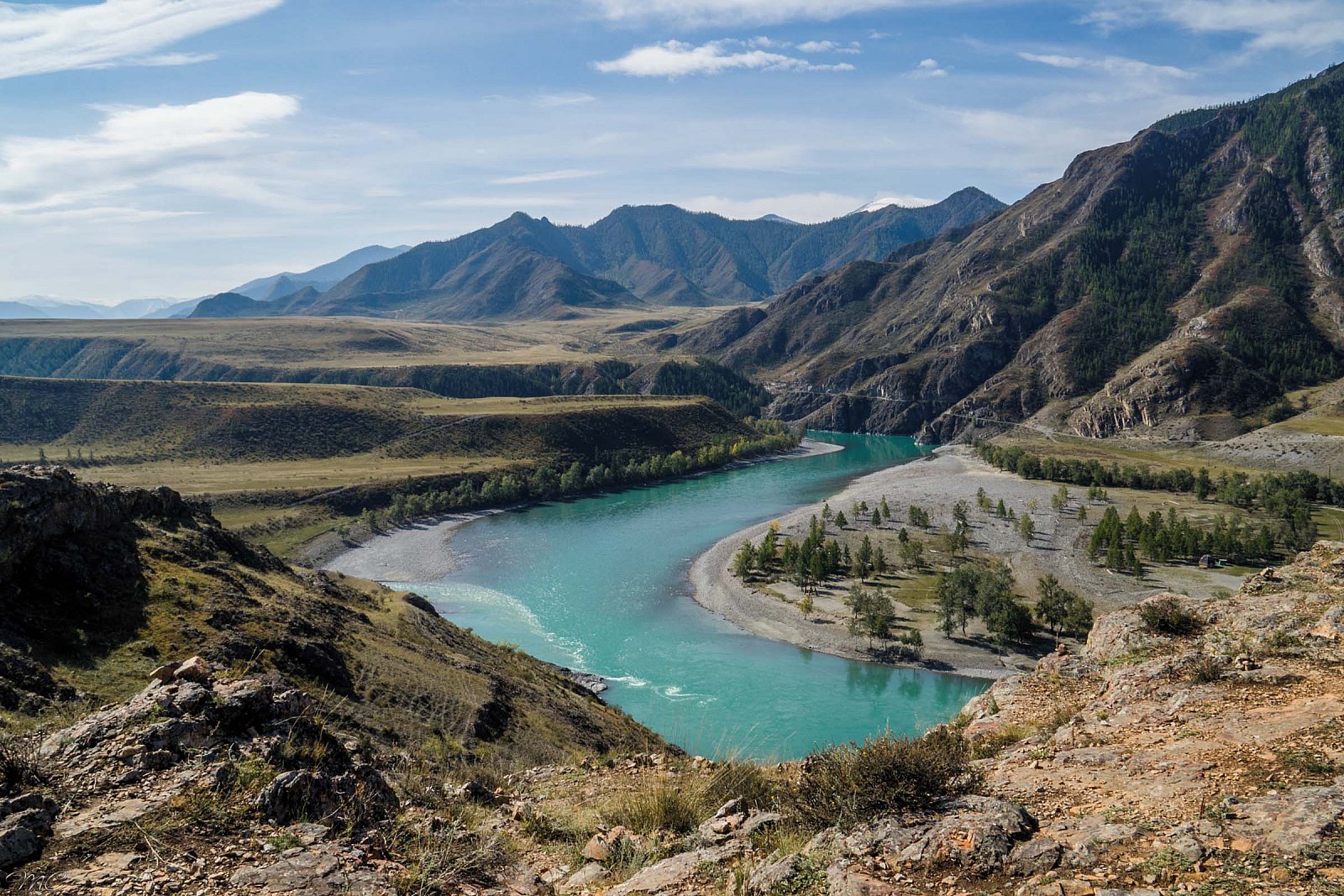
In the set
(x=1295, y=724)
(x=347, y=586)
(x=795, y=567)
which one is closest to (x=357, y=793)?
(x=1295, y=724)

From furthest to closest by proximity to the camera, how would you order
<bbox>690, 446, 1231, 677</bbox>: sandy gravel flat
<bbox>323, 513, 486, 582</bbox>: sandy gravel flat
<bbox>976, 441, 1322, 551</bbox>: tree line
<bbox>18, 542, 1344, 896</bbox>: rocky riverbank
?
<bbox>976, 441, 1322, 551</bbox>: tree line, <bbox>323, 513, 486, 582</bbox>: sandy gravel flat, <bbox>690, 446, 1231, 677</bbox>: sandy gravel flat, <bbox>18, 542, 1344, 896</bbox>: rocky riverbank

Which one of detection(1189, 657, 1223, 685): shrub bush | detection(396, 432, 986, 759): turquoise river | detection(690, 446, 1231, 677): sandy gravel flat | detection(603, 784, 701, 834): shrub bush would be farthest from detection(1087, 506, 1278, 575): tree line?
detection(603, 784, 701, 834): shrub bush

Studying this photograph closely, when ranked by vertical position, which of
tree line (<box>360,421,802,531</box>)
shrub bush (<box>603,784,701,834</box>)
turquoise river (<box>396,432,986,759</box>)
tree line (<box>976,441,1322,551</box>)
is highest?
shrub bush (<box>603,784,701,834</box>)

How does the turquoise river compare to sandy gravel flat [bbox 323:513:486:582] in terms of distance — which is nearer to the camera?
the turquoise river

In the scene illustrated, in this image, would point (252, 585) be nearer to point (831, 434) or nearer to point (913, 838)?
point (913, 838)

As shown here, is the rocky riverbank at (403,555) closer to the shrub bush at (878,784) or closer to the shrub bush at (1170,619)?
the shrub bush at (1170,619)

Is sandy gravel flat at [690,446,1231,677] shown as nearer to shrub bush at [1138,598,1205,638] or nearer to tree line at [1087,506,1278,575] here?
tree line at [1087,506,1278,575]

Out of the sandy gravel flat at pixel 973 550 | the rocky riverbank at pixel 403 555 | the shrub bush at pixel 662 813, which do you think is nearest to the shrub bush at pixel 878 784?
the shrub bush at pixel 662 813
